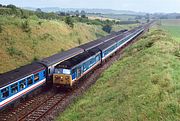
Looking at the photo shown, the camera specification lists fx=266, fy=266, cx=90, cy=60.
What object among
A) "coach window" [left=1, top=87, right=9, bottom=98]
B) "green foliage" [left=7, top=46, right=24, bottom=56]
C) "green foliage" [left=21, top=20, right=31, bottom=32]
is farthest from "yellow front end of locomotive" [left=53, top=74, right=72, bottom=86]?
"green foliage" [left=21, top=20, right=31, bottom=32]

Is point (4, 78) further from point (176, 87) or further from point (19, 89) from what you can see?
point (176, 87)

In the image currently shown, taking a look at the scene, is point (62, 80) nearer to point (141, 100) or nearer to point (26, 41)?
point (141, 100)

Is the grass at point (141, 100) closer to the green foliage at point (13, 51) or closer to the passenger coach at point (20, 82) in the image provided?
the passenger coach at point (20, 82)

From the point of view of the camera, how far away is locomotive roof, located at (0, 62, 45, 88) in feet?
70.2

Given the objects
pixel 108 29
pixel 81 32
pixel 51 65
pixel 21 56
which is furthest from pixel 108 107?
pixel 108 29

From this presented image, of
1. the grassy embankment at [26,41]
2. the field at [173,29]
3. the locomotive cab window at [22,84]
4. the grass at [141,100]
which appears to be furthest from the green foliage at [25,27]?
the field at [173,29]

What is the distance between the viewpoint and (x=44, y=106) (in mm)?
23906

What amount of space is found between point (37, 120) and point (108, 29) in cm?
9318

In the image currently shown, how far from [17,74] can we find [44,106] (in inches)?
147

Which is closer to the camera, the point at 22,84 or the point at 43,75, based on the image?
the point at 22,84

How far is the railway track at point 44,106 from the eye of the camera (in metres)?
21.4

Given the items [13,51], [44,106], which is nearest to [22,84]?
[44,106]

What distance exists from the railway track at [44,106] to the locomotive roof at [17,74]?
8.57 feet

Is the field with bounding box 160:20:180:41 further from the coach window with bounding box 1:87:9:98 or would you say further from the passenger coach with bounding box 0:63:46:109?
the coach window with bounding box 1:87:9:98
